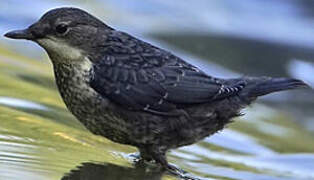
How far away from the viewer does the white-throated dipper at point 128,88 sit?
17.8 ft

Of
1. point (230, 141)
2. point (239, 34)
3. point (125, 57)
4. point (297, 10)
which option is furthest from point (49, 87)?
point (297, 10)

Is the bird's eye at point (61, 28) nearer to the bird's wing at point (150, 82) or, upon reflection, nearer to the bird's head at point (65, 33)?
the bird's head at point (65, 33)

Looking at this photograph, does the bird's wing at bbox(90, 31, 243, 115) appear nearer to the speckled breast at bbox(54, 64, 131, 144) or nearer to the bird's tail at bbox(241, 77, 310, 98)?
the speckled breast at bbox(54, 64, 131, 144)

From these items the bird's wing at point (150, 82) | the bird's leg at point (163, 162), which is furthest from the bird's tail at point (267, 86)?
the bird's leg at point (163, 162)

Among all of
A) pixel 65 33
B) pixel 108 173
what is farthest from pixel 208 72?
pixel 108 173

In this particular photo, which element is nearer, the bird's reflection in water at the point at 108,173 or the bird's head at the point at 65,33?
the bird's reflection in water at the point at 108,173

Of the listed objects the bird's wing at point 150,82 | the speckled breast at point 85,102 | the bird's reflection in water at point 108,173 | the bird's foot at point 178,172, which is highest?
the bird's wing at point 150,82

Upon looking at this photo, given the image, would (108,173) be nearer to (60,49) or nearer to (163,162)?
(163,162)

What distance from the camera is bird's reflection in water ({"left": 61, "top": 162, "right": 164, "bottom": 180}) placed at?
16.4 feet

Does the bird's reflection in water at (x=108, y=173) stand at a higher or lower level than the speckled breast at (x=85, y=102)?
lower

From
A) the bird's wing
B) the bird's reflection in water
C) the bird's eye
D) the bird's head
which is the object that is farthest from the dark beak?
the bird's reflection in water

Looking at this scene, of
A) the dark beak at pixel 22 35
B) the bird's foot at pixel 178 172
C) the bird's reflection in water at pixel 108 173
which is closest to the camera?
the bird's reflection in water at pixel 108 173

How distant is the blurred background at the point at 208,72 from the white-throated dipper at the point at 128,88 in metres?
0.22

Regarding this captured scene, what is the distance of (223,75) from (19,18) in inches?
82.7
